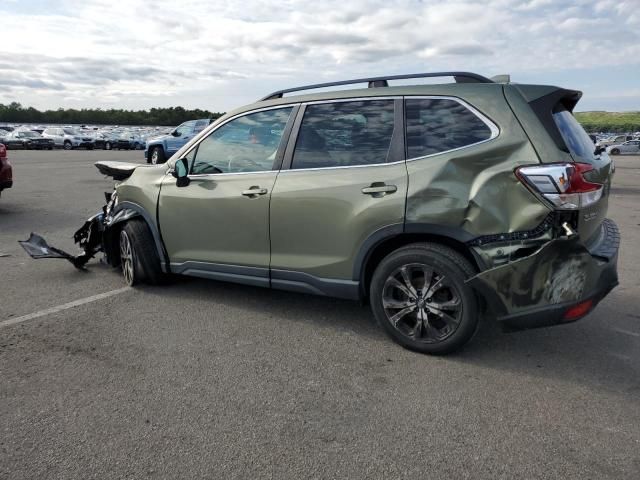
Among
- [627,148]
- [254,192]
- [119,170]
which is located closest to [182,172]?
[254,192]

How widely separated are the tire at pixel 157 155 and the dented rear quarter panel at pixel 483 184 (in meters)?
19.2

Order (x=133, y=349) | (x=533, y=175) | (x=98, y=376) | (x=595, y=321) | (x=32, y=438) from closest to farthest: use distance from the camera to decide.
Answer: (x=32, y=438) < (x=533, y=175) < (x=98, y=376) < (x=133, y=349) < (x=595, y=321)

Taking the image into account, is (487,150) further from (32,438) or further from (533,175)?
(32,438)

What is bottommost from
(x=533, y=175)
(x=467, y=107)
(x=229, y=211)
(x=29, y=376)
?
(x=29, y=376)

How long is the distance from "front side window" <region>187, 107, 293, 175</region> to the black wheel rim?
143cm

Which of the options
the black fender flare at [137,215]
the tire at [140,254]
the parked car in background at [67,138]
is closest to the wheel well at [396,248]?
the black fender flare at [137,215]

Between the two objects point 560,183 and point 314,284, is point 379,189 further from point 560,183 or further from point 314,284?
point 560,183

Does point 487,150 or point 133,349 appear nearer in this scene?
point 487,150

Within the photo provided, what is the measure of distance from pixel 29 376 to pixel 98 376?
0.44m

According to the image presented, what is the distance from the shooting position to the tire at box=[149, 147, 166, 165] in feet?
69.8

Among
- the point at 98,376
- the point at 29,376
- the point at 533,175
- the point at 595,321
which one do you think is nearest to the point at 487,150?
the point at 533,175

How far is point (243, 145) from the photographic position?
4445 millimetres

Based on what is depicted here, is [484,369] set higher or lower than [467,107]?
lower

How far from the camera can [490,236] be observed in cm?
330
